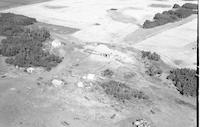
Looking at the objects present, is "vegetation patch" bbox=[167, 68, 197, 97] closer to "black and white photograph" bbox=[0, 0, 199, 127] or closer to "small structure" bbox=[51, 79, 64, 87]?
"black and white photograph" bbox=[0, 0, 199, 127]

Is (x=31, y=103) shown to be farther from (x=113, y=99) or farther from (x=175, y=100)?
(x=175, y=100)

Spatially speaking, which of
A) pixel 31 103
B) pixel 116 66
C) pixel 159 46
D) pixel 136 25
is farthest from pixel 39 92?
pixel 136 25

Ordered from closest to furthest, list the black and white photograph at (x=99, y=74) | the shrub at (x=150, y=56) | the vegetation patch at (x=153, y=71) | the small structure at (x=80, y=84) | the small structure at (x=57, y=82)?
1. the black and white photograph at (x=99, y=74)
2. the small structure at (x=80, y=84)
3. the small structure at (x=57, y=82)
4. the vegetation patch at (x=153, y=71)
5. the shrub at (x=150, y=56)

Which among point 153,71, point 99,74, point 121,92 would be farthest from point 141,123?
point 153,71

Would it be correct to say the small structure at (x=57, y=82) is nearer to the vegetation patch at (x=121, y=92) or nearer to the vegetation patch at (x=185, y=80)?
the vegetation patch at (x=121, y=92)

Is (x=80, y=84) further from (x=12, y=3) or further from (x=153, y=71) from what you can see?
(x=12, y=3)

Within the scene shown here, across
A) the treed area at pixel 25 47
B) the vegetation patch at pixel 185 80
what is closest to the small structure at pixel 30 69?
the treed area at pixel 25 47
